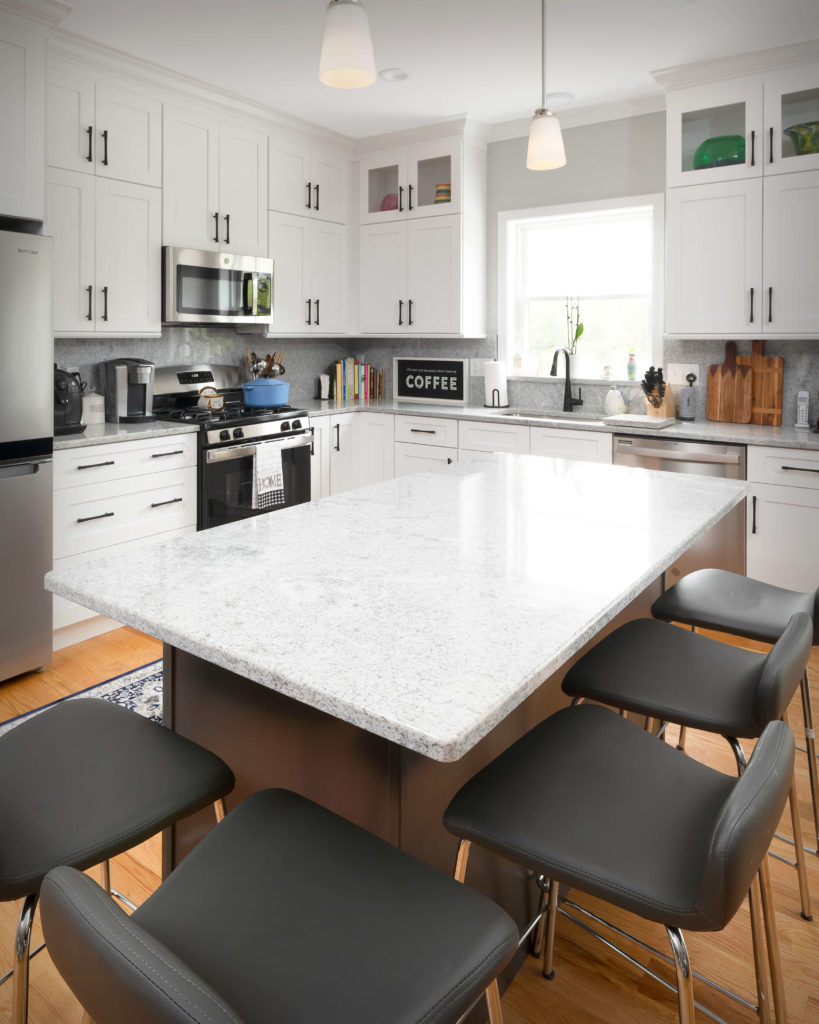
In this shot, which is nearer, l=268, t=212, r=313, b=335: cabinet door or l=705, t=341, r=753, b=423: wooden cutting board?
l=705, t=341, r=753, b=423: wooden cutting board

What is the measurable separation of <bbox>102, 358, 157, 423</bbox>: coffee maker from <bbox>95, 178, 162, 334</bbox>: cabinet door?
188mm

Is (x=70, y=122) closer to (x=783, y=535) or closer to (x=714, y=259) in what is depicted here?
(x=714, y=259)

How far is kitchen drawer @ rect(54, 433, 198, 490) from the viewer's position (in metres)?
3.32

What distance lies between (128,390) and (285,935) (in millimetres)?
3507

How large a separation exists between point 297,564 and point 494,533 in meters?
0.50

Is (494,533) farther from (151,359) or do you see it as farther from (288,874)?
(151,359)

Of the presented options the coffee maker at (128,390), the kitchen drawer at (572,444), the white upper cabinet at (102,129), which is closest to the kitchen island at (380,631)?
the kitchen drawer at (572,444)

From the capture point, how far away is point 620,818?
115 centimetres

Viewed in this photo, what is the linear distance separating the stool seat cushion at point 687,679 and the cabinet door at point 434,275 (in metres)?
3.36

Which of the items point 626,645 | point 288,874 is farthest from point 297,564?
point 626,645

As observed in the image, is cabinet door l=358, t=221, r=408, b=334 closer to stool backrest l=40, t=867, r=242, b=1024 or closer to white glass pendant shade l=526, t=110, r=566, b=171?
white glass pendant shade l=526, t=110, r=566, b=171

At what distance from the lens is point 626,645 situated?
1.80 meters

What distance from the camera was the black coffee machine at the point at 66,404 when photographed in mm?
3504

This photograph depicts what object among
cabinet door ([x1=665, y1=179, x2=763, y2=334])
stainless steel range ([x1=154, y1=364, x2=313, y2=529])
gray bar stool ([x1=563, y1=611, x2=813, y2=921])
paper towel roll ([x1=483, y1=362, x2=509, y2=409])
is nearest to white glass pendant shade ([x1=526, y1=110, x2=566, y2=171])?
gray bar stool ([x1=563, y1=611, x2=813, y2=921])
